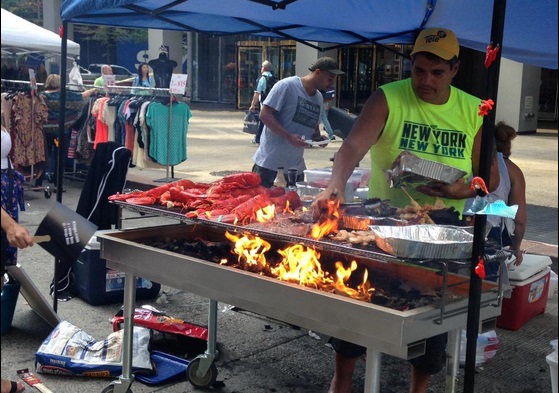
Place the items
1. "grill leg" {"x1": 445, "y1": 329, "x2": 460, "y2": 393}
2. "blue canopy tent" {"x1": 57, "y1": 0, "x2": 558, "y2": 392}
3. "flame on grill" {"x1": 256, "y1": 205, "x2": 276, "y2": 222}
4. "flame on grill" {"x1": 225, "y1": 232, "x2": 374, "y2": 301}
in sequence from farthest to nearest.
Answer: "blue canopy tent" {"x1": 57, "y1": 0, "x2": 558, "y2": 392} < "flame on grill" {"x1": 256, "y1": 205, "x2": 276, "y2": 222} < "grill leg" {"x1": 445, "y1": 329, "x2": 460, "y2": 393} < "flame on grill" {"x1": 225, "y1": 232, "x2": 374, "y2": 301}

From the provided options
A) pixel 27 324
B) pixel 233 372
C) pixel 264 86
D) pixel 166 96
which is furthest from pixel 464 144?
pixel 264 86

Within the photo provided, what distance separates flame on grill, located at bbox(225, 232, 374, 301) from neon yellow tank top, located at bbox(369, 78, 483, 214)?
634 millimetres

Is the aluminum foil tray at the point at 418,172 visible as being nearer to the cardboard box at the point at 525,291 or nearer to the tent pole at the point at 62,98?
the cardboard box at the point at 525,291

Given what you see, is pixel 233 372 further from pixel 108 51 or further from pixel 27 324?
pixel 108 51

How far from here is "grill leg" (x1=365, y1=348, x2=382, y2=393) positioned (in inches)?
107

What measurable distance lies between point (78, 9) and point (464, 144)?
Result: 9.57 feet

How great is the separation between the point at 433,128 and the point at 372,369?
1.36m

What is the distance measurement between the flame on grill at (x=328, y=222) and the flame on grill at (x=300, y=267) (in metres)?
0.19

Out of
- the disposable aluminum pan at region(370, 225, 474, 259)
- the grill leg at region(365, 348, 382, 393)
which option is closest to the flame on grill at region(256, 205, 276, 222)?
the disposable aluminum pan at region(370, 225, 474, 259)

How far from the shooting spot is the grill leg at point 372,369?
2.71 metres

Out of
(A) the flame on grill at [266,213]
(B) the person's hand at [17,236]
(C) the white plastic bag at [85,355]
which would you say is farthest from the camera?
(C) the white plastic bag at [85,355]

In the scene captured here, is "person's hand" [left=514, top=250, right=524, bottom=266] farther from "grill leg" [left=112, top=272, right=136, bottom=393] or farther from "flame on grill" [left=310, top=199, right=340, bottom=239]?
"grill leg" [left=112, top=272, right=136, bottom=393]

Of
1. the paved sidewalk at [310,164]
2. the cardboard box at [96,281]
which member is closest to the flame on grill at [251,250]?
the cardboard box at [96,281]

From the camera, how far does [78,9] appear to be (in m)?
4.80
